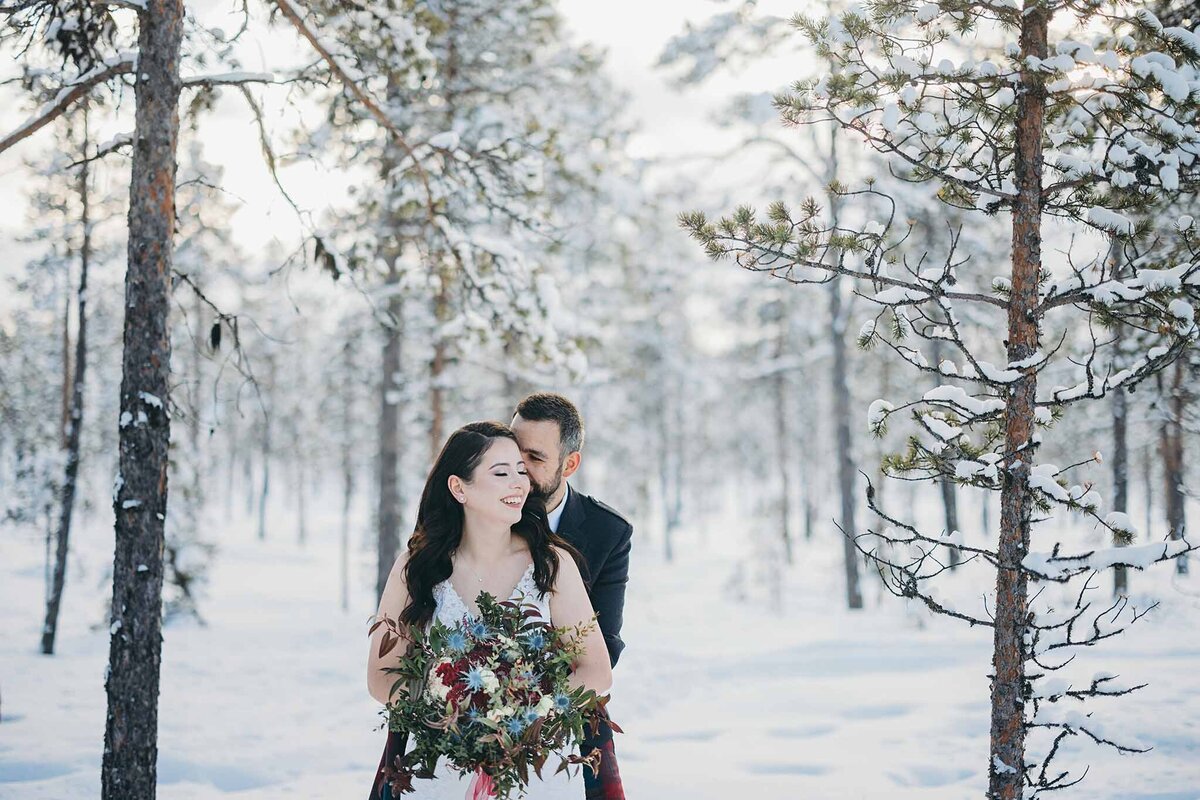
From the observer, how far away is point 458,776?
11.3 ft

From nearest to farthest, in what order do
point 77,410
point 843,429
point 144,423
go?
point 144,423
point 77,410
point 843,429

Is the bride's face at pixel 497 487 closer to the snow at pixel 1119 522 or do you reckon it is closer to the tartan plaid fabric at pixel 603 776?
the tartan plaid fabric at pixel 603 776

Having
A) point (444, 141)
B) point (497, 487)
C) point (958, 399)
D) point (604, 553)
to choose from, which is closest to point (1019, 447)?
point (958, 399)

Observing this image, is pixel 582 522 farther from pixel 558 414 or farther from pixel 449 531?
pixel 449 531

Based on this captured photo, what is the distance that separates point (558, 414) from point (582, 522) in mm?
578

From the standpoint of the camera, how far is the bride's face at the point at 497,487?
11.5 feet

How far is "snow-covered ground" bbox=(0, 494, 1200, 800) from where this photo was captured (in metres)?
6.41

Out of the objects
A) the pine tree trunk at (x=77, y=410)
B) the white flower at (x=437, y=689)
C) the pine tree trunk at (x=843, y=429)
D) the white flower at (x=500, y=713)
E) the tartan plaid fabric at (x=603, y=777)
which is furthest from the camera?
the pine tree trunk at (x=843, y=429)

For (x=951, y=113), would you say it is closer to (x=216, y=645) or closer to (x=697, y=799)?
(x=697, y=799)

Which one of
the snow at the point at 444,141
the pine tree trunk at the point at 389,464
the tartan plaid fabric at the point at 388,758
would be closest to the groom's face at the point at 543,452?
the tartan plaid fabric at the point at 388,758

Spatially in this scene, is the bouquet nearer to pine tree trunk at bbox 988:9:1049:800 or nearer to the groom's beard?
the groom's beard

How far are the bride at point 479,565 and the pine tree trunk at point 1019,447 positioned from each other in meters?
1.89

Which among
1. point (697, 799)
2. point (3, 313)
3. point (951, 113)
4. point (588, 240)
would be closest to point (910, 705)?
point (697, 799)

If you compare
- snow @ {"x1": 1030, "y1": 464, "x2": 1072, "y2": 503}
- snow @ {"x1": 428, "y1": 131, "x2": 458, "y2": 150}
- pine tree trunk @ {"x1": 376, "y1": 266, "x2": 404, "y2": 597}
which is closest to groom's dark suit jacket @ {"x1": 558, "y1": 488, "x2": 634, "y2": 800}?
snow @ {"x1": 1030, "y1": 464, "x2": 1072, "y2": 503}
